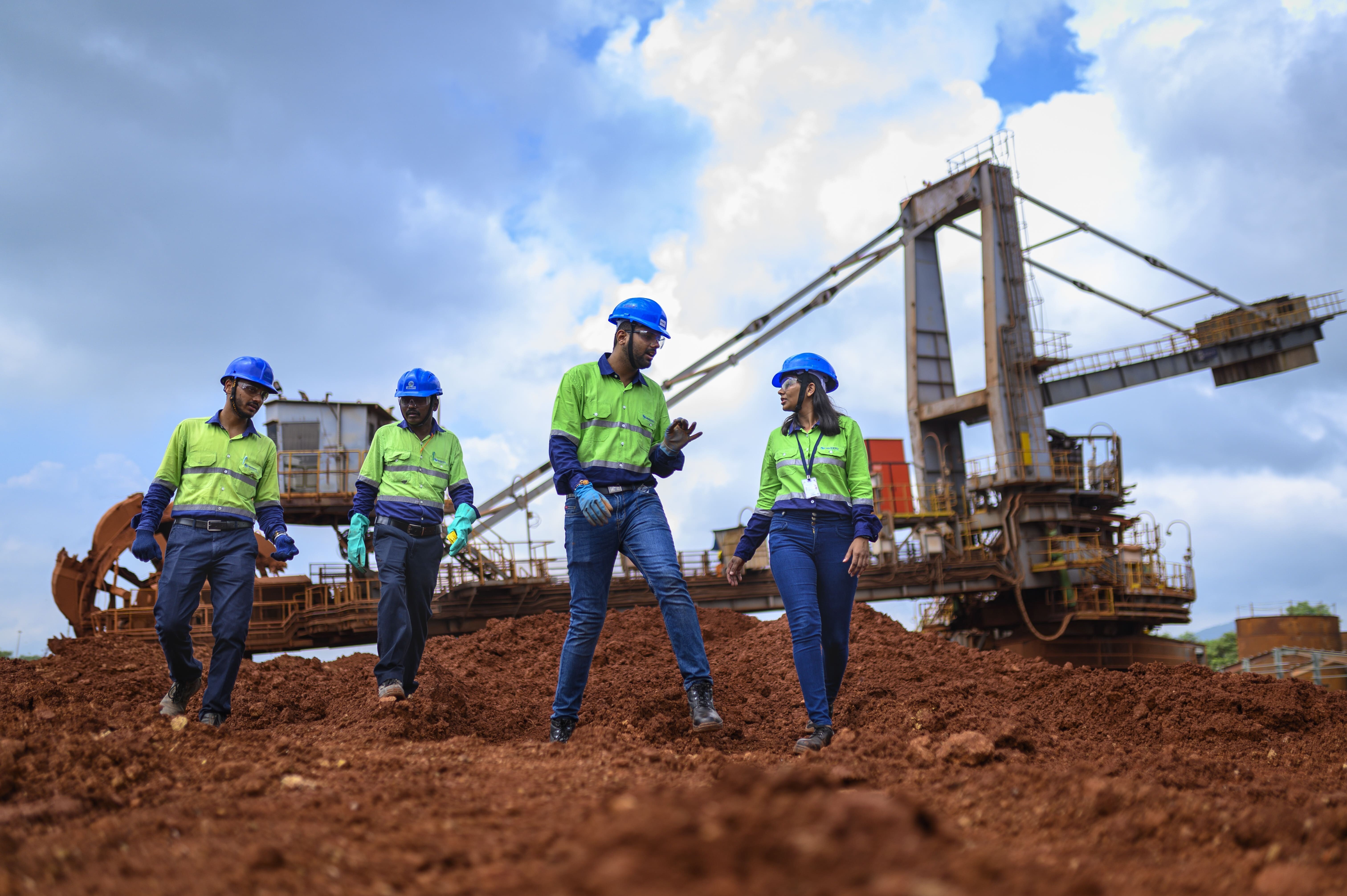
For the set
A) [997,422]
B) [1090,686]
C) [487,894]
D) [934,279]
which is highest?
[934,279]

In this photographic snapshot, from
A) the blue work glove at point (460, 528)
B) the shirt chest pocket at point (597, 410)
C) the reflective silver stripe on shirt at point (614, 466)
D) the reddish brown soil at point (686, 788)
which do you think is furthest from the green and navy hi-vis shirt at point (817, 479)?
the blue work glove at point (460, 528)

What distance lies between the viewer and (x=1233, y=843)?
8.43ft

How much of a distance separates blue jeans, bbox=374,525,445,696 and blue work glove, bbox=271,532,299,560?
0.47 metres

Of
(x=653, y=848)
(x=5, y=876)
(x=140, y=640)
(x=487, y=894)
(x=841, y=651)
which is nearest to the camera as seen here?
(x=653, y=848)

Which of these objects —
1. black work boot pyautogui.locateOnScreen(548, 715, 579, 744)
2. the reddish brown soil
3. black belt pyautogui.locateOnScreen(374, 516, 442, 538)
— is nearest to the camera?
the reddish brown soil

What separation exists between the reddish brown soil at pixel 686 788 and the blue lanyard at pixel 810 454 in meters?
1.32

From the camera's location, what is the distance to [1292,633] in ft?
77.0

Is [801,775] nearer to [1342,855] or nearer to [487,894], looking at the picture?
[487,894]

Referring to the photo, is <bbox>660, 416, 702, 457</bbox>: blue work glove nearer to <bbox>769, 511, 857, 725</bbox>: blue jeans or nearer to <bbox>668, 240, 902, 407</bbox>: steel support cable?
<bbox>769, 511, 857, 725</bbox>: blue jeans

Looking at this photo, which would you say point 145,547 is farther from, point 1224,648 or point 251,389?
point 1224,648

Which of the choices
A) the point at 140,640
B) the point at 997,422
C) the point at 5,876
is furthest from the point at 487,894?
the point at 997,422

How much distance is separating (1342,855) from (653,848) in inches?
77.4

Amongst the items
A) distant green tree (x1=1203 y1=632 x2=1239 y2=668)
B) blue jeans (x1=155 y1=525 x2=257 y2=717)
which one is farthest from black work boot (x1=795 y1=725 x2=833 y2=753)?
distant green tree (x1=1203 y1=632 x2=1239 y2=668)

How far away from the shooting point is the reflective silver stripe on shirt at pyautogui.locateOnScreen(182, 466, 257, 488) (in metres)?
5.44
